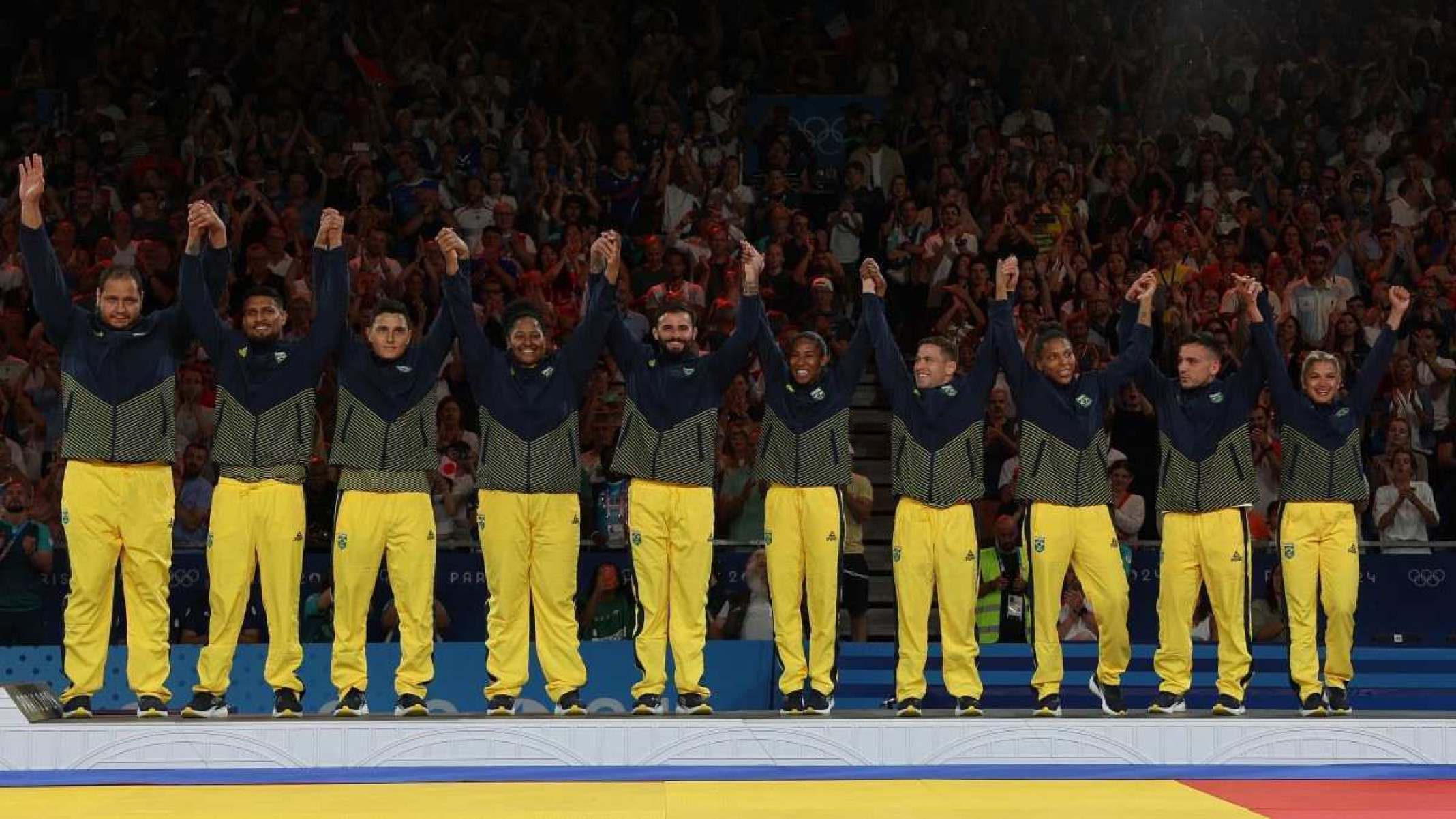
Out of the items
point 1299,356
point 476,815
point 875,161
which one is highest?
point 875,161

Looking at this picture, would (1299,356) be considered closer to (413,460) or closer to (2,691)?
(413,460)

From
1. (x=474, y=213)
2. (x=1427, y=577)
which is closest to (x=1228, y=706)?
(x=1427, y=577)

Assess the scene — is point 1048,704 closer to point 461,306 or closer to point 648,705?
point 648,705

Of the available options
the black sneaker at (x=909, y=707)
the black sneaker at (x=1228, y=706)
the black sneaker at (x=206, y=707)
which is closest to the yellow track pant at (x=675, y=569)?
the black sneaker at (x=909, y=707)

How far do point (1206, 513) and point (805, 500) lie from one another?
2.67 metres

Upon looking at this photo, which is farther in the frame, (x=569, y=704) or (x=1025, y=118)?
(x=1025, y=118)

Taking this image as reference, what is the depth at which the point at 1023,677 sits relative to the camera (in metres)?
14.7

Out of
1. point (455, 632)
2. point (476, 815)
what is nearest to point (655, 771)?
point (476, 815)

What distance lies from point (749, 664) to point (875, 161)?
26.2 ft

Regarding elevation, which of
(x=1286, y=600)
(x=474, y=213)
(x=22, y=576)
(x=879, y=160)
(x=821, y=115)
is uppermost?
(x=821, y=115)

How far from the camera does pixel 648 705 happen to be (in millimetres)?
11984

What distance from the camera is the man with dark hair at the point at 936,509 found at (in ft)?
40.1

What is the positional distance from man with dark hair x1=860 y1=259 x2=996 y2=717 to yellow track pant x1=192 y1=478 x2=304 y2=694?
3.90m

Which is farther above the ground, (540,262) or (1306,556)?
(540,262)
